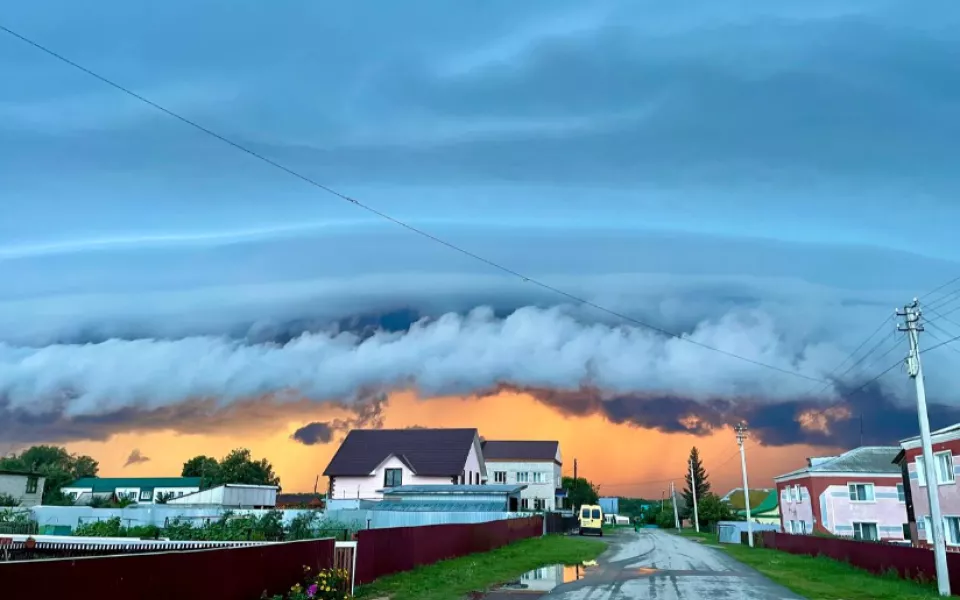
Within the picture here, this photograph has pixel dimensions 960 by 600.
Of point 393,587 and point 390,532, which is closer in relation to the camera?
point 393,587

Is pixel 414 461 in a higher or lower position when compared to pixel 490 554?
higher

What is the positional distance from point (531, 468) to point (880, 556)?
7199 cm

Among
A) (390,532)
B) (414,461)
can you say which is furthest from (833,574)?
(414,461)

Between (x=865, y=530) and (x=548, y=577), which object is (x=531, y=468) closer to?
(x=865, y=530)

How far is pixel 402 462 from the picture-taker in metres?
71.2

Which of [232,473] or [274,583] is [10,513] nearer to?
[274,583]

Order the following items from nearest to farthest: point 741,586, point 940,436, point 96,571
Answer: point 96,571 → point 741,586 → point 940,436

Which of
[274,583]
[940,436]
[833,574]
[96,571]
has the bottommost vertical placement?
[833,574]

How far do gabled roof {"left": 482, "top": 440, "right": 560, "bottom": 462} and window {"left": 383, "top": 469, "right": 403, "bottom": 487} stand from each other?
101ft

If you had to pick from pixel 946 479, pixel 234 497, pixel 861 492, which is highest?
pixel 946 479

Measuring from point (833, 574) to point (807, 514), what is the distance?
28270 millimetres

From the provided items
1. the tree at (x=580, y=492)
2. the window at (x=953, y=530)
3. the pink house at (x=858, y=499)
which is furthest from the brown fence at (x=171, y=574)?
the tree at (x=580, y=492)

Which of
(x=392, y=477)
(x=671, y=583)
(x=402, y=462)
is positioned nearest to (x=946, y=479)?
(x=671, y=583)

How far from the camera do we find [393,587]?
2033 cm
